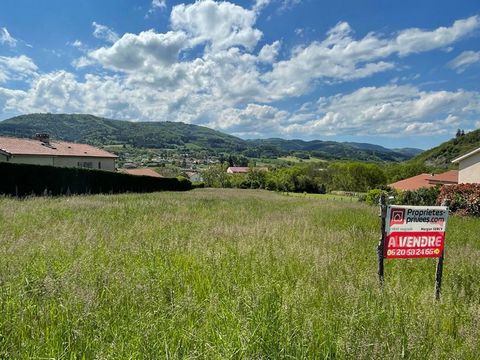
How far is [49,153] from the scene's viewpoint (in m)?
36.0

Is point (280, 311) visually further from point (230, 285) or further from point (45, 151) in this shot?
point (45, 151)

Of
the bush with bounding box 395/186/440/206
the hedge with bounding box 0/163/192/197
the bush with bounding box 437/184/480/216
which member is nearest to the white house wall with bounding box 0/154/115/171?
the hedge with bounding box 0/163/192/197

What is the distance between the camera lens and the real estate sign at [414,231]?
3959mm

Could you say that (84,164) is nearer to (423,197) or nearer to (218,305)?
(423,197)

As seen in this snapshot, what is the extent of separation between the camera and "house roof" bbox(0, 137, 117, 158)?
32.8 meters

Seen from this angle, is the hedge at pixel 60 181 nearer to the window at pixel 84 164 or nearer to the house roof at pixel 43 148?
the house roof at pixel 43 148

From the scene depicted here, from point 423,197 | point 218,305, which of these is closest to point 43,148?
point 423,197

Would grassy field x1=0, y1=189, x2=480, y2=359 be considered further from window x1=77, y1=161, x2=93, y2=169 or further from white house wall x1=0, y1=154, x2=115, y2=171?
window x1=77, y1=161, x2=93, y2=169

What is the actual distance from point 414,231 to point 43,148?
42052 mm

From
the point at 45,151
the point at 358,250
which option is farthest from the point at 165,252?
the point at 45,151

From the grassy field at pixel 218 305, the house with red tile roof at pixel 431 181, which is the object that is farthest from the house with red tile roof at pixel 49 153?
the house with red tile roof at pixel 431 181

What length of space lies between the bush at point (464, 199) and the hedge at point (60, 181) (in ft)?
82.6

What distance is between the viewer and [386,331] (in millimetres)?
2947

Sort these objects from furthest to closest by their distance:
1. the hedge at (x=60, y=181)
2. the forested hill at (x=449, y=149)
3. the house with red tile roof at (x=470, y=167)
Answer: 1. the forested hill at (x=449, y=149)
2. the house with red tile roof at (x=470, y=167)
3. the hedge at (x=60, y=181)
